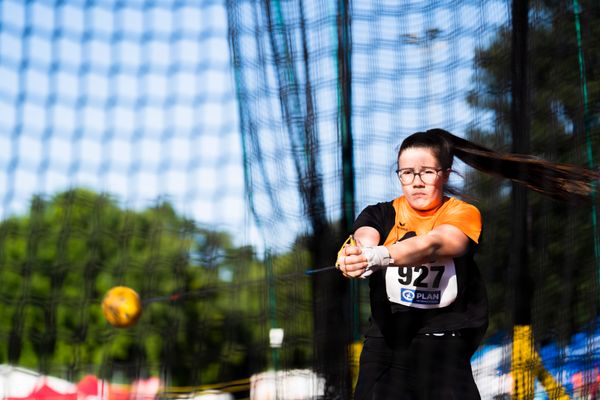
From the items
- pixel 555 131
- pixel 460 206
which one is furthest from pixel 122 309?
pixel 555 131

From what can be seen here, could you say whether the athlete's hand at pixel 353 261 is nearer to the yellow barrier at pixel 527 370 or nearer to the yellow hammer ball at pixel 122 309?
the yellow barrier at pixel 527 370

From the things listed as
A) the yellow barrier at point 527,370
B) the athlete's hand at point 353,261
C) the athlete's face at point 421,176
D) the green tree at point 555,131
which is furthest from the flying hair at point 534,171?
the yellow barrier at point 527,370

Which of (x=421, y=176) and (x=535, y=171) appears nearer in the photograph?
(x=421, y=176)

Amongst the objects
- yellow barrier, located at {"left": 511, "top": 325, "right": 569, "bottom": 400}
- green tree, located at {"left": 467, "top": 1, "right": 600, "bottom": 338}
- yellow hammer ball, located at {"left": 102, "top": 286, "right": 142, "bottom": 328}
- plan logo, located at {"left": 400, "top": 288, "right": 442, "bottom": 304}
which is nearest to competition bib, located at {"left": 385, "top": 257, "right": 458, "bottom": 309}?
plan logo, located at {"left": 400, "top": 288, "right": 442, "bottom": 304}

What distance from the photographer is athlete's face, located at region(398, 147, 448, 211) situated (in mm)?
2471

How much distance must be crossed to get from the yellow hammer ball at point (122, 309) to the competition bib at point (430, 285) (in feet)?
6.49

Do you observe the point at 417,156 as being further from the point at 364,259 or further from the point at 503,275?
the point at 503,275

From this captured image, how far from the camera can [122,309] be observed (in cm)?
399

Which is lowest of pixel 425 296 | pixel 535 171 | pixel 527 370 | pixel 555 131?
pixel 527 370

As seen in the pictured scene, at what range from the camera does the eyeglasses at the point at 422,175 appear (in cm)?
247

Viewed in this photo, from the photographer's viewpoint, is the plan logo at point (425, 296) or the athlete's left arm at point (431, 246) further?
the plan logo at point (425, 296)

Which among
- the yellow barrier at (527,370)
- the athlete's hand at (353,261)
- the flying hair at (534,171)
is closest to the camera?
the athlete's hand at (353,261)

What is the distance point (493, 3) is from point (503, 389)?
190 centimetres

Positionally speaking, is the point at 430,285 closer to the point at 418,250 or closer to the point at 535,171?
the point at 418,250
